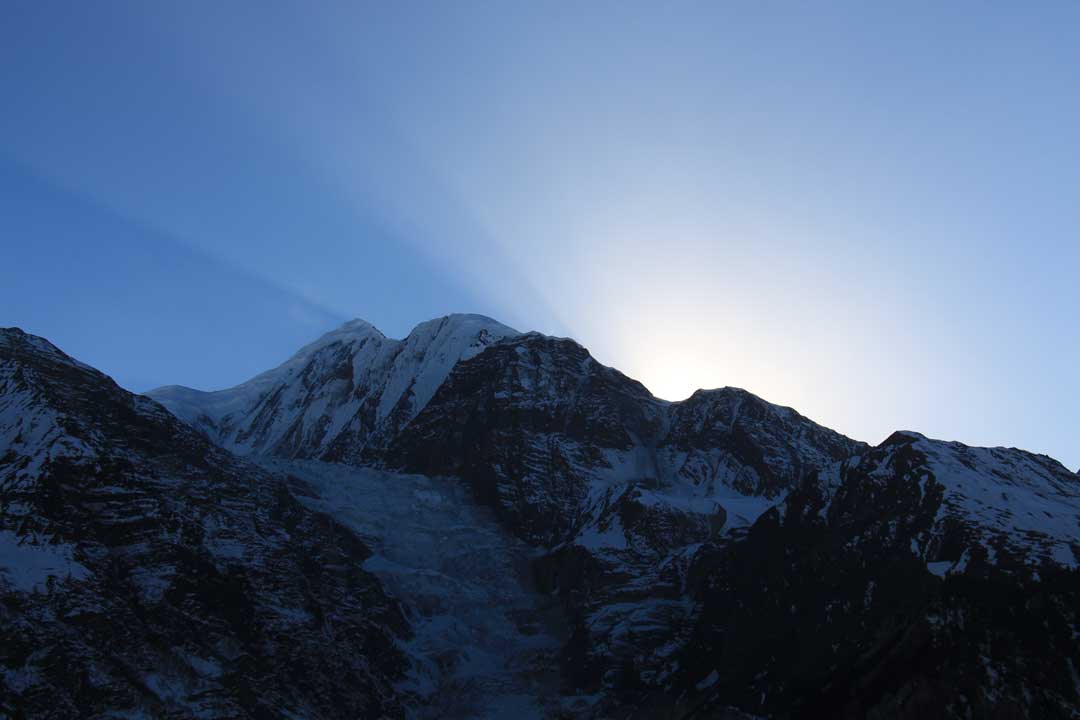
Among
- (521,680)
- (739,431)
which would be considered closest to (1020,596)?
(521,680)

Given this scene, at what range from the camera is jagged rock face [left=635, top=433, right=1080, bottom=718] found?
69.1 meters

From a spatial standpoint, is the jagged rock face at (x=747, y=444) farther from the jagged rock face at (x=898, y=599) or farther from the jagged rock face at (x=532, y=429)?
the jagged rock face at (x=898, y=599)

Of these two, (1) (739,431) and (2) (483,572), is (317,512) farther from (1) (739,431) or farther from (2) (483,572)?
(1) (739,431)

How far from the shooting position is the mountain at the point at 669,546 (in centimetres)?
7325

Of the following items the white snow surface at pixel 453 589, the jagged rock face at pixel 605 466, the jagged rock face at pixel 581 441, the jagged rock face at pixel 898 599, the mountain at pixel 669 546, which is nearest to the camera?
the jagged rock face at pixel 898 599

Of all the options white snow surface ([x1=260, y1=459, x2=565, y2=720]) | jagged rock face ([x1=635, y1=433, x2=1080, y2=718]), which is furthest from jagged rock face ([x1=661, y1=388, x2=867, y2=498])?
jagged rock face ([x1=635, y1=433, x2=1080, y2=718])

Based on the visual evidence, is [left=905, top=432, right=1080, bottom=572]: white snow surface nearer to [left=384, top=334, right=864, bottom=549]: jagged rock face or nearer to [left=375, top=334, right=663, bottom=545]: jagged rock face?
[left=384, top=334, right=864, bottom=549]: jagged rock face

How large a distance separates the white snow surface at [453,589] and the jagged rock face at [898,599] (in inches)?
605

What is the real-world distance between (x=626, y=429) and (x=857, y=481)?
70060 millimetres

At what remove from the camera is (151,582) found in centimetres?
8894

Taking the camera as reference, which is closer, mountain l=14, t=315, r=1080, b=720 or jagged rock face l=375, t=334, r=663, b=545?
mountain l=14, t=315, r=1080, b=720

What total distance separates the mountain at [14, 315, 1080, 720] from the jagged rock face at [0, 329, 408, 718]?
3.07 m

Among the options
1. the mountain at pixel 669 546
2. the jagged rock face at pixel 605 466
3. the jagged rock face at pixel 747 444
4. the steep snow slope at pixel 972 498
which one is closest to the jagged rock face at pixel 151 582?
the mountain at pixel 669 546

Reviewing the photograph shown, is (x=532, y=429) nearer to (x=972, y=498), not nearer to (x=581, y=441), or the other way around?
(x=581, y=441)
